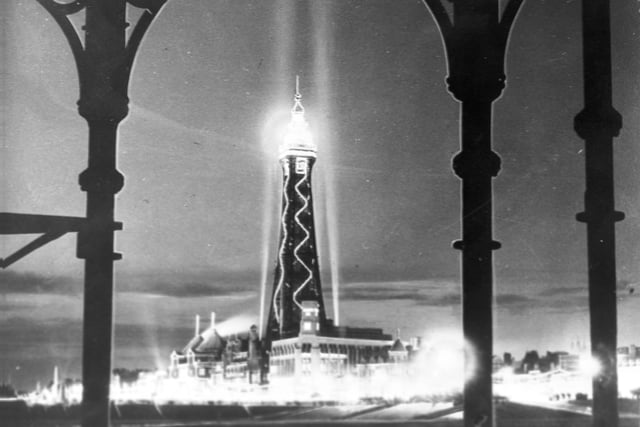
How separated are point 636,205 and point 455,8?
1.68 m

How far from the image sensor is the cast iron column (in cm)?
303

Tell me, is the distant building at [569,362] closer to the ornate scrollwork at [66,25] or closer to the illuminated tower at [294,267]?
the ornate scrollwork at [66,25]

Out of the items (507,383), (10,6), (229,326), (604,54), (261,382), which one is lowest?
(261,382)

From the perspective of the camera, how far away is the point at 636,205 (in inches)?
157

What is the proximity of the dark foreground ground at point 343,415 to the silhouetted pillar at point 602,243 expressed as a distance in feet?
3.00

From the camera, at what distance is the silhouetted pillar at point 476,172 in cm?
296

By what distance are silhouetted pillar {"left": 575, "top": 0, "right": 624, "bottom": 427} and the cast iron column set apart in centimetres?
190

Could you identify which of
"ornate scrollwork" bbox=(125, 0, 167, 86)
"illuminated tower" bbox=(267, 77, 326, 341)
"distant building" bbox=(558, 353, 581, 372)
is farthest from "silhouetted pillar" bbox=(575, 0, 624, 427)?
"illuminated tower" bbox=(267, 77, 326, 341)

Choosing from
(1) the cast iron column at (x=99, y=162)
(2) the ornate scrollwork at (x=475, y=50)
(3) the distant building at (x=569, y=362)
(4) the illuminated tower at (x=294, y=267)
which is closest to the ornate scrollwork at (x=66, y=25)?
(1) the cast iron column at (x=99, y=162)

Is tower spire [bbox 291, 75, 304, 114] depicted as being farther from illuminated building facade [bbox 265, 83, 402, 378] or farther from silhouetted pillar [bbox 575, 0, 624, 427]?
silhouetted pillar [bbox 575, 0, 624, 427]

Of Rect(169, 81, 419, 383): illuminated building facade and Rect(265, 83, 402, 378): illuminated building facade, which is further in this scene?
Rect(265, 83, 402, 378): illuminated building facade

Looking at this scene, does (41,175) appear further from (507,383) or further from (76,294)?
(507,383)

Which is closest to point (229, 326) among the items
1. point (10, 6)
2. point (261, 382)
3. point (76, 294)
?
point (76, 294)

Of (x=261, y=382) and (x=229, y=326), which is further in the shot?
(x=261, y=382)
